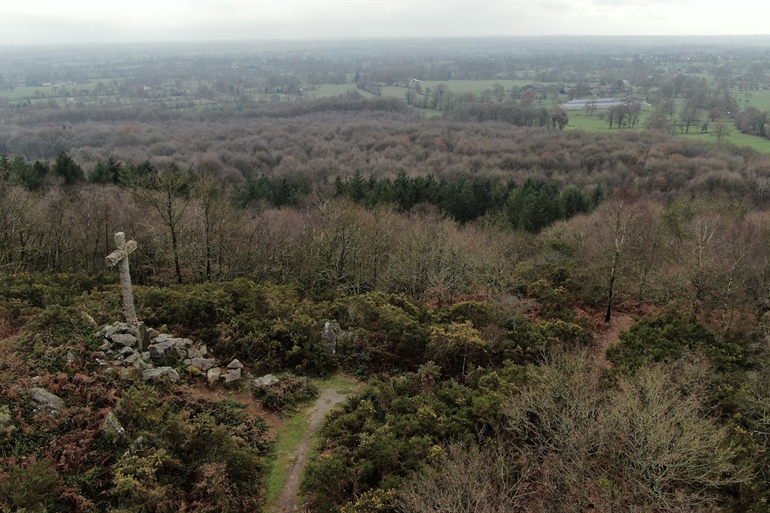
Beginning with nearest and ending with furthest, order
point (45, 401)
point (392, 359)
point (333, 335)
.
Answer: point (45, 401), point (392, 359), point (333, 335)

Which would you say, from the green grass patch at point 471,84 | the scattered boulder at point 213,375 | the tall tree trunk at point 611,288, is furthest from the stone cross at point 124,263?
the green grass patch at point 471,84

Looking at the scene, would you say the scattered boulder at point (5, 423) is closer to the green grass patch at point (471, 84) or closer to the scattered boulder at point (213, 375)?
the scattered boulder at point (213, 375)

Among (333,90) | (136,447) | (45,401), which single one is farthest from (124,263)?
(333,90)

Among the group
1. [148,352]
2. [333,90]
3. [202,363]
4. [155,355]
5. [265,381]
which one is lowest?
[265,381]

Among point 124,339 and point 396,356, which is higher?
point 124,339

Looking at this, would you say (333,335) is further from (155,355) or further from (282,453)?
(155,355)

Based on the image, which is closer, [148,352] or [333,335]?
[148,352]
